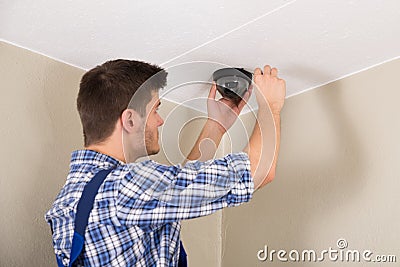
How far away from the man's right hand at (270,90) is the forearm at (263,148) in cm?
2

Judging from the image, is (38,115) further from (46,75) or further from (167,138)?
(167,138)

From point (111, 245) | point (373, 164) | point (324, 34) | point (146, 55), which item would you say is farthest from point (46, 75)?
point (373, 164)

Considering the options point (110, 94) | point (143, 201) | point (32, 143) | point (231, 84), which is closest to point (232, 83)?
point (231, 84)

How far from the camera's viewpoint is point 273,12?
4.09 feet

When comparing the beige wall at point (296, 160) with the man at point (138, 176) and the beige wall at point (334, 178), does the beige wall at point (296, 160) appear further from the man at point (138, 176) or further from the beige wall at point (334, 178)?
the man at point (138, 176)

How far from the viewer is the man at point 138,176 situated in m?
1.02

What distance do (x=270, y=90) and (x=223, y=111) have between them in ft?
0.54

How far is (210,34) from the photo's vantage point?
138cm

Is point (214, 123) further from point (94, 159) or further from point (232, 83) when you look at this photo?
point (94, 159)

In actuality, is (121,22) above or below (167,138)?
above

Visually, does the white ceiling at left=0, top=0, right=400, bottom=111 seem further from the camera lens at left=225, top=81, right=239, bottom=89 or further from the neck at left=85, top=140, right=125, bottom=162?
the neck at left=85, top=140, right=125, bottom=162

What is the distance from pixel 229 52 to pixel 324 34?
27 cm

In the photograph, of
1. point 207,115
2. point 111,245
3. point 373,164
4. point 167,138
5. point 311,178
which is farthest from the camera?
point 311,178

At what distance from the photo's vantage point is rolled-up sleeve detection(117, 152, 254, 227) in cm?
101
